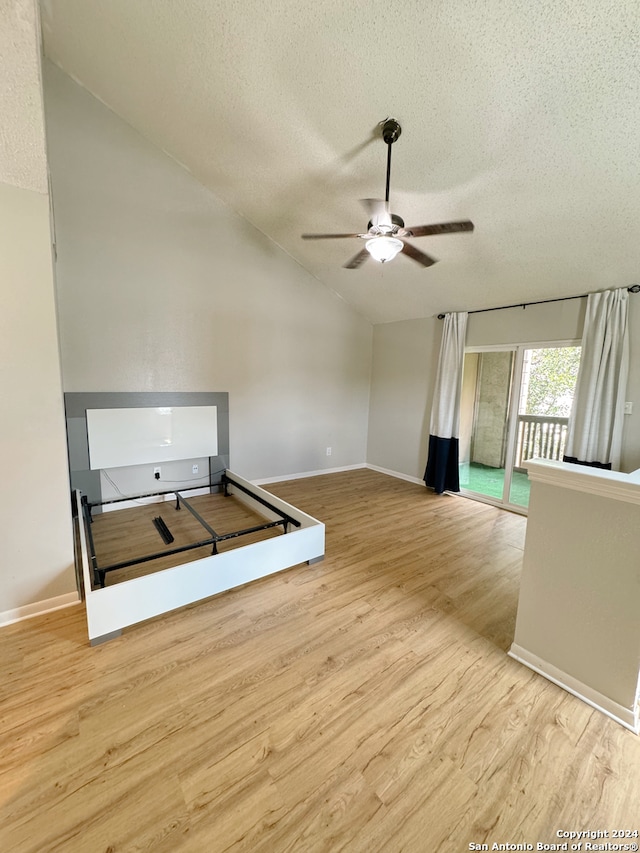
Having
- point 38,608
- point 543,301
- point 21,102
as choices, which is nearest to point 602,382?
point 543,301

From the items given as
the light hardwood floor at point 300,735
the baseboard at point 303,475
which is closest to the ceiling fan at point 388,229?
the light hardwood floor at point 300,735

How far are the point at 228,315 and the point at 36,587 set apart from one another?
3.26 meters

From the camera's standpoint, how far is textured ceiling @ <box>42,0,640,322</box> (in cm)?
181

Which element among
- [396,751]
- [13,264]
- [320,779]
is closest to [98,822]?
[320,779]

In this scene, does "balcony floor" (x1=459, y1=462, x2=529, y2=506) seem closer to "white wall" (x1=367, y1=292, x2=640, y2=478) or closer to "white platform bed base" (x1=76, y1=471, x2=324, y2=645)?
"white wall" (x1=367, y1=292, x2=640, y2=478)

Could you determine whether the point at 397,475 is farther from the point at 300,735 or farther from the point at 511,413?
the point at 300,735

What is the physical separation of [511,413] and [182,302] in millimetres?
4046

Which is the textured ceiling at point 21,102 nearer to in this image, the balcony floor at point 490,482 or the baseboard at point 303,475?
the baseboard at point 303,475

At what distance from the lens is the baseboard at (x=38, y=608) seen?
2.00 m

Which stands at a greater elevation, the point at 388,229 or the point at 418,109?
the point at 418,109

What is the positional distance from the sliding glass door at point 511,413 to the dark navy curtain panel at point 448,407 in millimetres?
288

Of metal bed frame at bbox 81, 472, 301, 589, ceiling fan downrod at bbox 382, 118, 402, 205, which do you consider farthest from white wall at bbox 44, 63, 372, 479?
ceiling fan downrod at bbox 382, 118, 402, 205

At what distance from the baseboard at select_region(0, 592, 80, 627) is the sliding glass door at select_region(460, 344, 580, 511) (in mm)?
3963

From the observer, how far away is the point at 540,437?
12.7 ft
